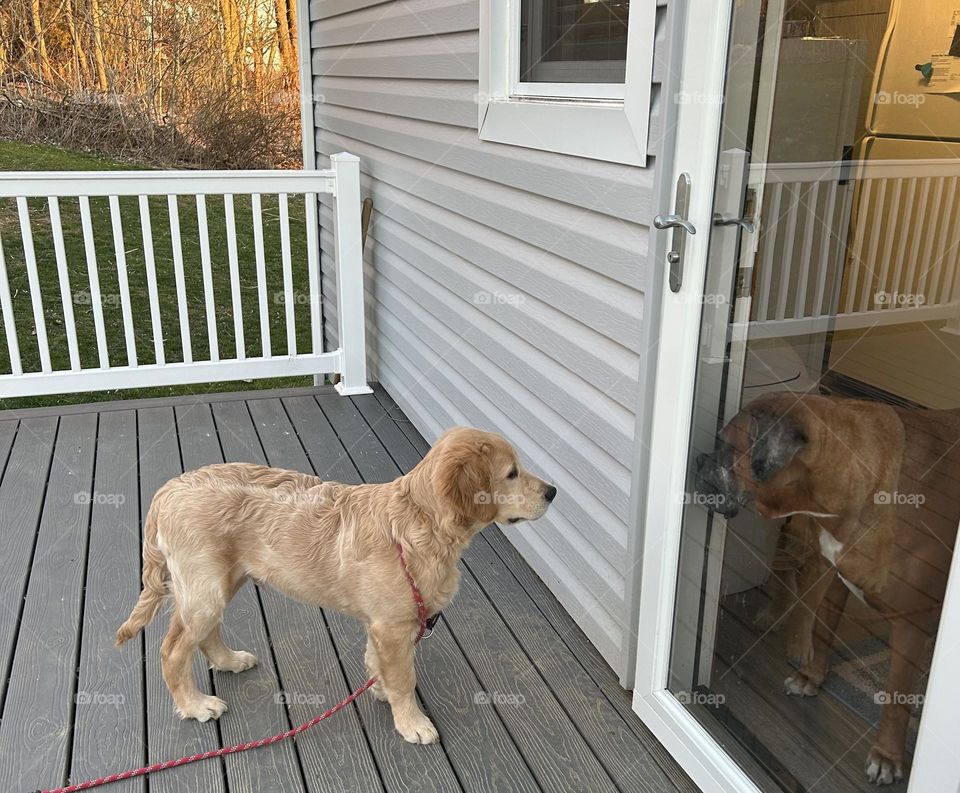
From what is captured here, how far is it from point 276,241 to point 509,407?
22.9ft

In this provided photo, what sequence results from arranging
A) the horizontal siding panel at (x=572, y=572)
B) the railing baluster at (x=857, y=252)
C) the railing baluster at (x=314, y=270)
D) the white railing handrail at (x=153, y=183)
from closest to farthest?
the railing baluster at (x=857, y=252) → the horizontal siding panel at (x=572, y=572) → the white railing handrail at (x=153, y=183) → the railing baluster at (x=314, y=270)

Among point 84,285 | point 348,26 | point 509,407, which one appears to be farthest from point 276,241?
point 509,407

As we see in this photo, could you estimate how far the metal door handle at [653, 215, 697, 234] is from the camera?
1843 millimetres

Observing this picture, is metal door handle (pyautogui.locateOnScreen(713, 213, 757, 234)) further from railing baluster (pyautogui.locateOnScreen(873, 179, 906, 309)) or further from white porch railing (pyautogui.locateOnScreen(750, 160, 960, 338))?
railing baluster (pyautogui.locateOnScreen(873, 179, 906, 309))

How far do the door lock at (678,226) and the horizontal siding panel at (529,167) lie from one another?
0.46 feet
